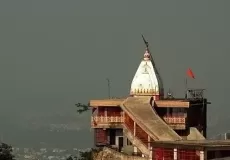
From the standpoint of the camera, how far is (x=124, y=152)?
5847 centimetres

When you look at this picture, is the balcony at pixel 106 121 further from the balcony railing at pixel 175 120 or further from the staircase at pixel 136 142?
the balcony railing at pixel 175 120

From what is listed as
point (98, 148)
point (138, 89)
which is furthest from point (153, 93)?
point (98, 148)

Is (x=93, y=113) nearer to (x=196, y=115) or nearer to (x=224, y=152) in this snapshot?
(x=196, y=115)

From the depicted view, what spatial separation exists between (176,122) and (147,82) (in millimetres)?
3508

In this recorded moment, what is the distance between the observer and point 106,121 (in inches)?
2450

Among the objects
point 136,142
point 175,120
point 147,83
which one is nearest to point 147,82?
point 147,83

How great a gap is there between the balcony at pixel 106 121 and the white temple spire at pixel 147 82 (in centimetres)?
218

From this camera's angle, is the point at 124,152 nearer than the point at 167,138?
No

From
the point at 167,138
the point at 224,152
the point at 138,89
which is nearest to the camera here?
the point at 224,152

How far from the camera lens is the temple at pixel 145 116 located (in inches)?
2250

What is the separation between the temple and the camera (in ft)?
188

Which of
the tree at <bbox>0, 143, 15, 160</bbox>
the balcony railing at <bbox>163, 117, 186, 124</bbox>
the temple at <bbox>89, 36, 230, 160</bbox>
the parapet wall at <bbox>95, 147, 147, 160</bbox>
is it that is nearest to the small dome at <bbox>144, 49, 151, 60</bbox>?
the temple at <bbox>89, 36, 230, 160</bbox>

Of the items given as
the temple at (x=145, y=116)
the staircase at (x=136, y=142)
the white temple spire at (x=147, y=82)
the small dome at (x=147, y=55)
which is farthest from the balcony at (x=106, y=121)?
the small dome at (x=147, y=55)

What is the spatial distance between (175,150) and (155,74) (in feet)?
52.2
